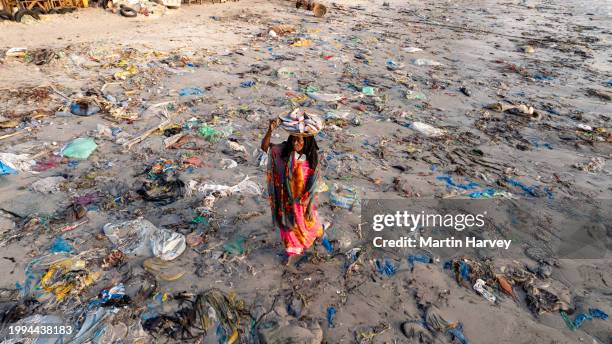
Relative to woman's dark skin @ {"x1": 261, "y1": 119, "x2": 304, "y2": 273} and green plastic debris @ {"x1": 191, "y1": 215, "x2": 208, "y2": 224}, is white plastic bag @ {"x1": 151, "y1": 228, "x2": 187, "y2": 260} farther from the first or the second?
woman's dark skin @ {"x1": 261, "y1": 119, "x2": 304, "y2": 273}

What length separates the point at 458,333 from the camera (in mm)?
2518

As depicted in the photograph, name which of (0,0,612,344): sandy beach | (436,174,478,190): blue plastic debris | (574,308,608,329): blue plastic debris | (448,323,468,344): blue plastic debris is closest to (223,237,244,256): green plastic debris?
(0,0,612,344): sandy beach

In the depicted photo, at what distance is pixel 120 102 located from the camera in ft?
18.9

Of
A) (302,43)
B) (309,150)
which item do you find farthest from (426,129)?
(302,43)

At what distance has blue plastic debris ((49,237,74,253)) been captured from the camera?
296 cm

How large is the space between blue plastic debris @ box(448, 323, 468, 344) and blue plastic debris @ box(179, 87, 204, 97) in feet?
18.2

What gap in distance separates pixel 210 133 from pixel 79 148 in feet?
5.54

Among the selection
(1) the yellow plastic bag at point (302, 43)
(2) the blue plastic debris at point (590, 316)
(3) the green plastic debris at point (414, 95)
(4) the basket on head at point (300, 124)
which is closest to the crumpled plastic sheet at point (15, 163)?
(4) the basket on head at point (300, 124)

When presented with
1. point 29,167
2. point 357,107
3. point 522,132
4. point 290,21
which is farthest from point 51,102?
point 290,21

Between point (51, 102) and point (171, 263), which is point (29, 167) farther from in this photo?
point (171, 263)

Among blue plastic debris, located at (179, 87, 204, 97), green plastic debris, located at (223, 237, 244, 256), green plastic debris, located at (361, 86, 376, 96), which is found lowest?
green plastic debris, located at (223, 237, 244, 256)

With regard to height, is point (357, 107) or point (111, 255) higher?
point (357, 107)

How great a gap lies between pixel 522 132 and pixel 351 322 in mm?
4912

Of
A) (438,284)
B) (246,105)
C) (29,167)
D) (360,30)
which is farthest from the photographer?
(360,30)
